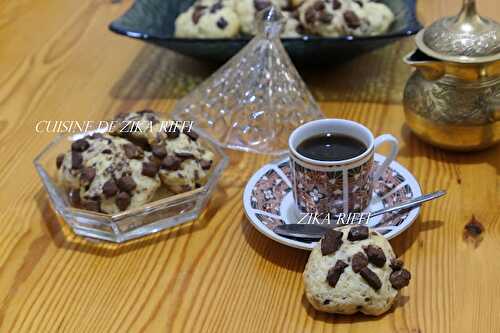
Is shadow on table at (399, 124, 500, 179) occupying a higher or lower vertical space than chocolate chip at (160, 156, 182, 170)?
lower

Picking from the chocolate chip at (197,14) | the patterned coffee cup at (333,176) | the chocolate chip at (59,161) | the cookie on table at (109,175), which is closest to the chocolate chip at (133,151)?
the cookie on table at (109,175)

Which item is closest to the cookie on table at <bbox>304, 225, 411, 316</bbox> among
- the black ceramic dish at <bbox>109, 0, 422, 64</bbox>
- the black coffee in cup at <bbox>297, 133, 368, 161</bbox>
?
the black coffee in cup at <bbox>297, 133, 368, 161</bbox>

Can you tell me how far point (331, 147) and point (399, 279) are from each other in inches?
8.6

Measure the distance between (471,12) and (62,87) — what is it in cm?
80

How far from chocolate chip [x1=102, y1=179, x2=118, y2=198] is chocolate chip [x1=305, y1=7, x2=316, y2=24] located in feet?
1.78

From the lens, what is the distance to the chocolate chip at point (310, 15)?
1.17 metres

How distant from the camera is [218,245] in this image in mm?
863

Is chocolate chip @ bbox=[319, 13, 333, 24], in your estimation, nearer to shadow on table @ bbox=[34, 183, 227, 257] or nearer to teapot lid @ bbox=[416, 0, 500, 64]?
teapot lid @ bbox=[416, 0, 500, 64]

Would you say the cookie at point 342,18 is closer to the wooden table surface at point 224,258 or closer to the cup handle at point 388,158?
the wooden table surface at point 224,258

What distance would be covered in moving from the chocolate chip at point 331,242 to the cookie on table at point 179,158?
248mm

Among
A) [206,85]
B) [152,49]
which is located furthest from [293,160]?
[152,49]

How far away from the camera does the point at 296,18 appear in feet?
4.04

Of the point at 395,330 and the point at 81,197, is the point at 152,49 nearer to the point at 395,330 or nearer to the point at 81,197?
the point at 81,197

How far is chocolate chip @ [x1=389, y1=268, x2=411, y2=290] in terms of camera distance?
70 cm
